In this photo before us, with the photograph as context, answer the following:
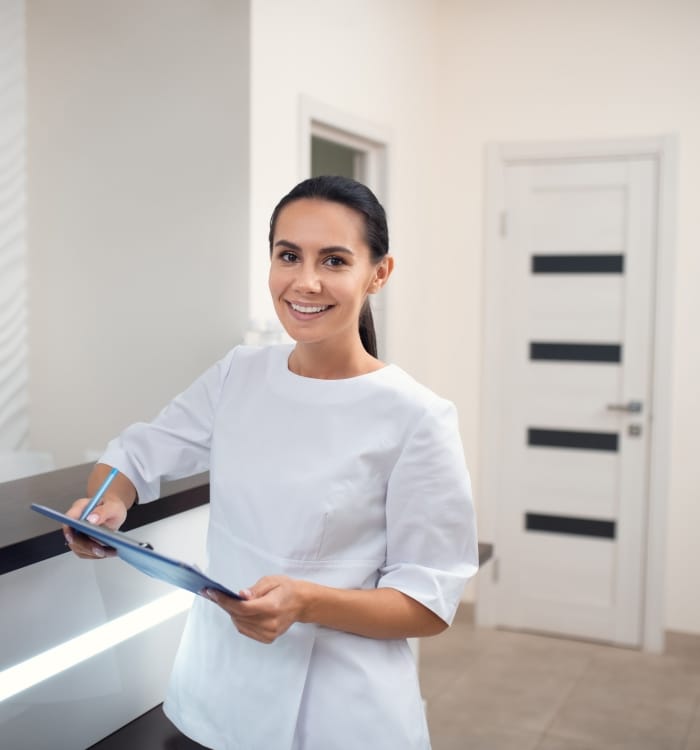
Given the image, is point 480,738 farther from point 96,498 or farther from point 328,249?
point 328,249

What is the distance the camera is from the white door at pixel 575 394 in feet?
14.1

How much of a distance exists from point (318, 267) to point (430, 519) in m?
0.37

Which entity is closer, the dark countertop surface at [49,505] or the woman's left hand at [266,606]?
the woman's left hand at [266,606]

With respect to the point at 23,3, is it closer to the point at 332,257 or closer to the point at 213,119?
the point at 213,119

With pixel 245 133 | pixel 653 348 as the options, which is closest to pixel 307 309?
pixel 245 133

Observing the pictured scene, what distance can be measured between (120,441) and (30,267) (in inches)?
87.1

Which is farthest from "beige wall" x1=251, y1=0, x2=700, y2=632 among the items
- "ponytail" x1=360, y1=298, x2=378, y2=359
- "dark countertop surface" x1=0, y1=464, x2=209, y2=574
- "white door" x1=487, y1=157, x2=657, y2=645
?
"ponytail" x1=360, y1=298, x2=378, y2=359

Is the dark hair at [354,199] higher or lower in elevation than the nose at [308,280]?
higher

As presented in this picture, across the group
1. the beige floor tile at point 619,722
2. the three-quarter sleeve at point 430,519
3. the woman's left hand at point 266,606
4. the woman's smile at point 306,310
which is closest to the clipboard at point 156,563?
the woman's left hand at point 266,606

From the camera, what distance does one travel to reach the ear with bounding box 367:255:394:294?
4.41ft

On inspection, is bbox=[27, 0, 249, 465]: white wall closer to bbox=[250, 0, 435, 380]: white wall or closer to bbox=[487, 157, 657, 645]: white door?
bbox=[250, 0, 435, 380]: white wall

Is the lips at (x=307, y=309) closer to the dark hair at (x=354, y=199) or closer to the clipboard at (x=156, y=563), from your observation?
the dark hair at (x=354, y=199)

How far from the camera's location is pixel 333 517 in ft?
4.09

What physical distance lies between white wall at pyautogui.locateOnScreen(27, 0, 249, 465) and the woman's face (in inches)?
69.7
